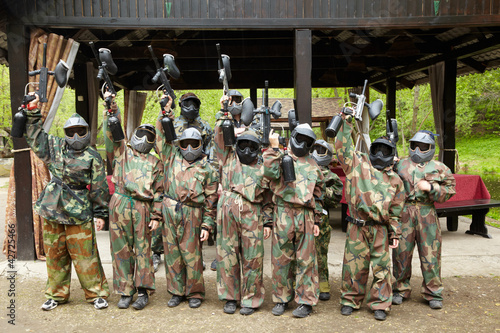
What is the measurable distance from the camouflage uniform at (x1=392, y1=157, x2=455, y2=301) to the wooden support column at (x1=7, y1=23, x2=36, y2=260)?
17.5ft

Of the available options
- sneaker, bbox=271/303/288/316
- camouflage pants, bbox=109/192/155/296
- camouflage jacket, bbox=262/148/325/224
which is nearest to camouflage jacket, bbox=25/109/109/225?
camouflage pants, bbox=109/192/155/296

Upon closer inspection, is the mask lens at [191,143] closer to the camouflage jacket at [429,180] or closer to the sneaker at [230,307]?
the sneaker at [230,307]

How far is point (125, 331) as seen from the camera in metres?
4.06

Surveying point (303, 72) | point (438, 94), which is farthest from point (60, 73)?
point (438, 94)

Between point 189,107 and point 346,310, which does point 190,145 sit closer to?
point 189,107

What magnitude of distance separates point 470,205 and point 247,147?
525cm

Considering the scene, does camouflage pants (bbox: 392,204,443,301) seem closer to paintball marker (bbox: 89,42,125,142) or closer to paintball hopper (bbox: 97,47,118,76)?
paintball marker (bbox: 89,42,125,142)

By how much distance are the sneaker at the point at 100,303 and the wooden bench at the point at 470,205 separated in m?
4.64

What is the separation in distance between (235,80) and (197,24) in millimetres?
5638

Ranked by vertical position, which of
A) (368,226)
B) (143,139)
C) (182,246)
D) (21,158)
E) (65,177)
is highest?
(143,139)

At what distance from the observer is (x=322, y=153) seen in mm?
5262

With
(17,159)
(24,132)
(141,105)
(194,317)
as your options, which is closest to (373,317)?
(194,317)

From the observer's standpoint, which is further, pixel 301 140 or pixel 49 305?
pixel 49 305

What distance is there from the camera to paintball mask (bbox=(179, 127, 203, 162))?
4602 millimetres
